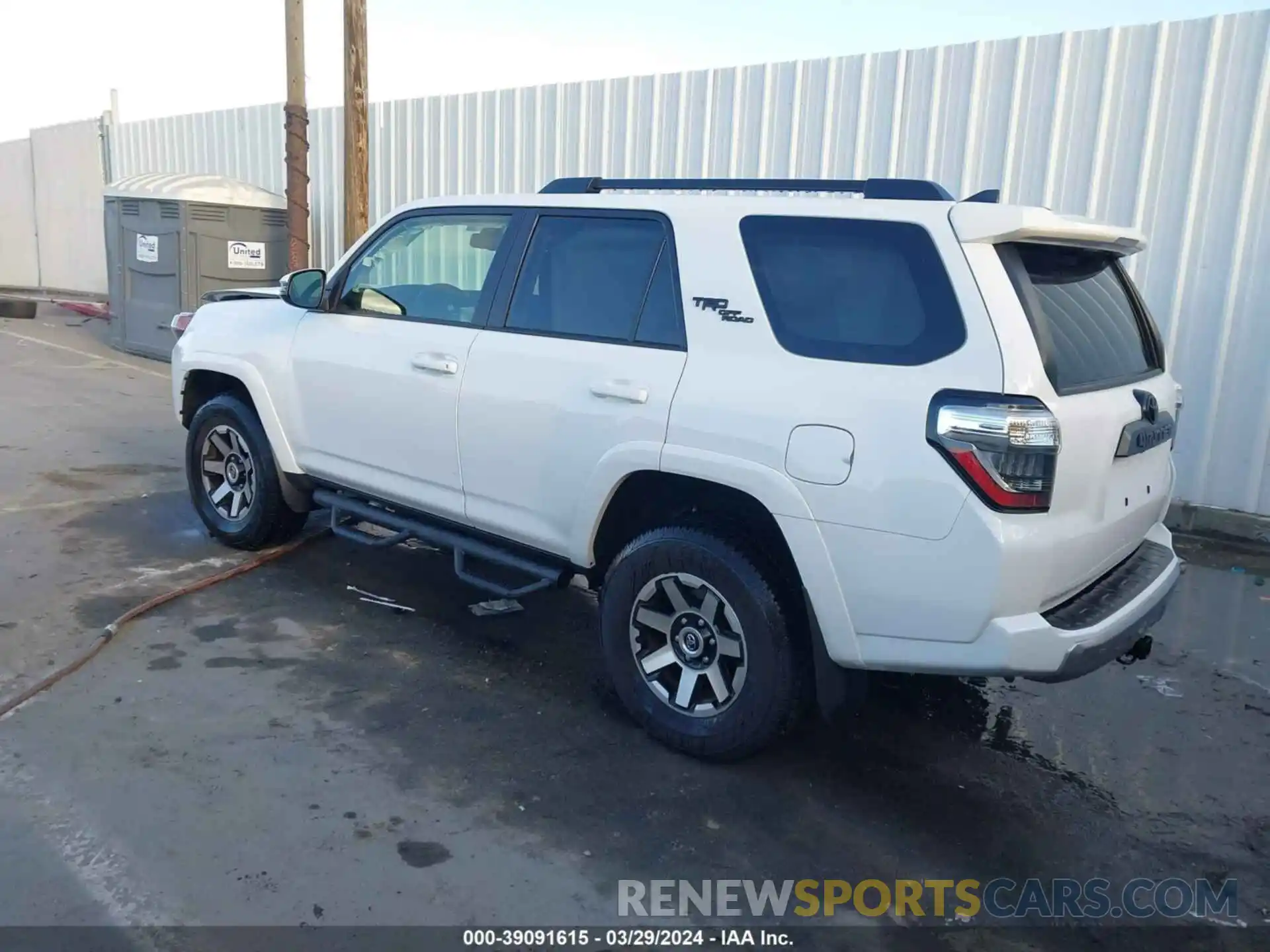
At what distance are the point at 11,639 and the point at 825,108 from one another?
6596 millimetres

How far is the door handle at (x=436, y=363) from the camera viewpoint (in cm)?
433

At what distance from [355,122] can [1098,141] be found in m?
6.93

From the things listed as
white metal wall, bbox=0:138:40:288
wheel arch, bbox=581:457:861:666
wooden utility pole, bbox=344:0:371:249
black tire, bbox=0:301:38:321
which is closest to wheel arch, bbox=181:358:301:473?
wheel arch, bbox=581:457:861:666

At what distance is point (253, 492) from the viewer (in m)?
5.56

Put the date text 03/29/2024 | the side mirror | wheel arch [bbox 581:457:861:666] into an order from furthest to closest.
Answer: the side mirror, wheel arch [bbox 581:457:861:666], the date text 03/29/2024

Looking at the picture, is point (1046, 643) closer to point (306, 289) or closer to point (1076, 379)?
point (1076, 379)

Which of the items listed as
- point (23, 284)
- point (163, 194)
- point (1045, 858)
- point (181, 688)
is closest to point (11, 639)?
point (181, 688)

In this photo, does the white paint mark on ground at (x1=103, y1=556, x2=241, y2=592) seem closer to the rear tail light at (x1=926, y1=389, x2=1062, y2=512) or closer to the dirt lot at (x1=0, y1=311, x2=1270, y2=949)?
the dirt lot at (x1=0, y1=311, x2=1270, y2=949)

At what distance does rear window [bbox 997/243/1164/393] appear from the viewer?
124 inches

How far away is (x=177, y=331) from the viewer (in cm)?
653

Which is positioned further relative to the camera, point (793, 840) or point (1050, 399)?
point (793, 840)

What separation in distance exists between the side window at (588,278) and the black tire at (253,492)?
1907mm

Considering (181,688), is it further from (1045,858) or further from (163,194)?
(163,194)

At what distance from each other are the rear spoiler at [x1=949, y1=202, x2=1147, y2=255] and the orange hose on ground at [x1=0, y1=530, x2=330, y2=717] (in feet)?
12.3
